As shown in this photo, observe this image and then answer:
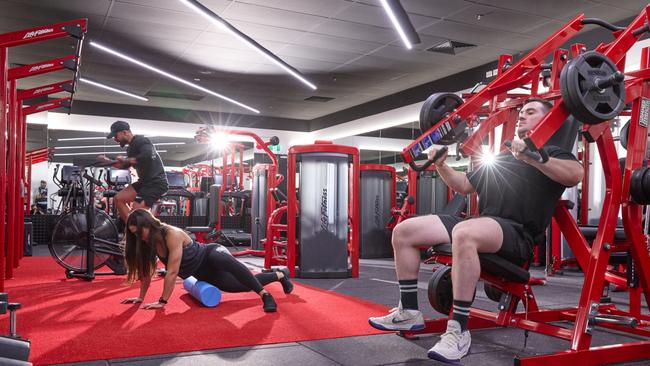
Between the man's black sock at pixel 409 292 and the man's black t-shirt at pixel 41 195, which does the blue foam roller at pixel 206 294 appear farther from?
the man's black t-shirt at pixel 41 195

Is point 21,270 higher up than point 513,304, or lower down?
lower down

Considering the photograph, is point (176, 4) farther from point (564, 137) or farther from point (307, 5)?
point (564, 137)

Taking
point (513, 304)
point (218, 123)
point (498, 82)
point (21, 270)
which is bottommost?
point (21, 270)

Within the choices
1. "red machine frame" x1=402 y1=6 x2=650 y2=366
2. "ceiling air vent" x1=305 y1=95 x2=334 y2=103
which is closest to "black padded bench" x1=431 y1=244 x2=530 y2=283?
"red machine frame" x1=402 y1=6 x2=650 y2=366

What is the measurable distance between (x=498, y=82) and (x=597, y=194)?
5657 mm

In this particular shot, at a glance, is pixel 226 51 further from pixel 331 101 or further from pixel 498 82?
pixel 498 82

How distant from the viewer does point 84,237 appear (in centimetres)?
525

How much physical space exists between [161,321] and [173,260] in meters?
0.45

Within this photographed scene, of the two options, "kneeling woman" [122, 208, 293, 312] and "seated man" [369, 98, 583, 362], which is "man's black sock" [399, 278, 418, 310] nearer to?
"seated man" [369, 98, 583, 362]

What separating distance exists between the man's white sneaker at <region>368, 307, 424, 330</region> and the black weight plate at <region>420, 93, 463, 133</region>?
2.87ft

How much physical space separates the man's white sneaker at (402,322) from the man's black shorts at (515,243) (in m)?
0.48

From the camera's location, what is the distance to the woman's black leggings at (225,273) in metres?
3.70

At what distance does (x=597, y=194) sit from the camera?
24.8 feet

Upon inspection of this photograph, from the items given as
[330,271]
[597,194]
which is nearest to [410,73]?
[597,194]
